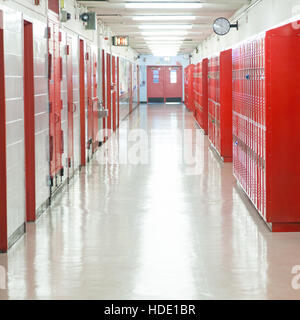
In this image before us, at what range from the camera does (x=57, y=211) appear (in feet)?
23.4

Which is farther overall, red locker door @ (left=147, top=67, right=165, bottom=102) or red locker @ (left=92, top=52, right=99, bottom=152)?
red locker door @ (left=147, top=67, right=165, bottom=102)

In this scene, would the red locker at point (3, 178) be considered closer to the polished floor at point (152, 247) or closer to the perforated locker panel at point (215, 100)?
the polished floor at point (152, 247)

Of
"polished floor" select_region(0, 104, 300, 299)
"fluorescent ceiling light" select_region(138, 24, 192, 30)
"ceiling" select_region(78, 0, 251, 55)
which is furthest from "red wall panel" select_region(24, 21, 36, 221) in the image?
"fluorescent ceiling light" select_region(138, 24, 192, 30)

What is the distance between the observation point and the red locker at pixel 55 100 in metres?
7.70

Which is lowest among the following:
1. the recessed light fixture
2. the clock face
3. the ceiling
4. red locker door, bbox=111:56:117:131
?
red locker door, bbox=111:56:117:131

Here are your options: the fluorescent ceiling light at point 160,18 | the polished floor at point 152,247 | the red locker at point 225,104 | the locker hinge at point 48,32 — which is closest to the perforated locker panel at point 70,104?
the polished floor at point 152,247

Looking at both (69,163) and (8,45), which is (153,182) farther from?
(8,45)

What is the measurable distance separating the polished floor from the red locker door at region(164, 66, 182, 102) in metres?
26.5

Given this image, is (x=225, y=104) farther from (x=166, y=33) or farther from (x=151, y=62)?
(x=151, y=62)

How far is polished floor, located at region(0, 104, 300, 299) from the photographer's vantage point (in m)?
4.41

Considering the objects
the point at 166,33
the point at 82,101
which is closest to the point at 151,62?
the point at 166,33

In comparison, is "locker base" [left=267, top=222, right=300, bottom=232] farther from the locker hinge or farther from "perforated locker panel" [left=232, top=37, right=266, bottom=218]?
the locker hinge

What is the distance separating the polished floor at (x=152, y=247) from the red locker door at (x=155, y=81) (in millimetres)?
26455

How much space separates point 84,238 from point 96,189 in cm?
265
